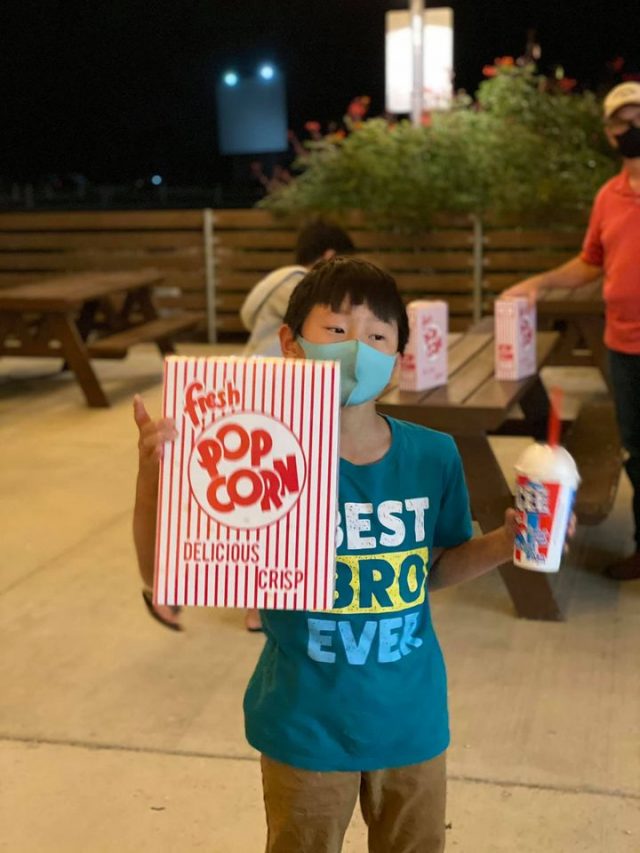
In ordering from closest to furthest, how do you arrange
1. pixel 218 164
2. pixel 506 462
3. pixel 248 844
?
pixel 248 844
pixel 506 462
pixel 218 164

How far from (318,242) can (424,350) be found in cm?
81

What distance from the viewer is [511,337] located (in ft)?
15.0

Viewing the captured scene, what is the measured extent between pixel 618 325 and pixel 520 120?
239 inches

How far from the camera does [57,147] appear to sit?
22281mm

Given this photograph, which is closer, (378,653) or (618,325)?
(378,653)

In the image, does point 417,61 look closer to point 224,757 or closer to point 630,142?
point 630,142

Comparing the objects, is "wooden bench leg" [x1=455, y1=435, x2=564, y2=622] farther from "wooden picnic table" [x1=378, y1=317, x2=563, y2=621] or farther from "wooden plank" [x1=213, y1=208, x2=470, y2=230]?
"wooden plank" [x1=213, y1=208, x2=470, y2=230]

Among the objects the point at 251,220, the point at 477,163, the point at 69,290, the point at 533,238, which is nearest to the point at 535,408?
the point at 69,290

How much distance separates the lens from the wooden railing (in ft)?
32.8

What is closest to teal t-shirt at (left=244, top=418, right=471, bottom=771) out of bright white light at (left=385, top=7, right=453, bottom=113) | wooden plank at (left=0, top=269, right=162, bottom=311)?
wooden plank at (left=0, top=269, right=162, bottom=311)

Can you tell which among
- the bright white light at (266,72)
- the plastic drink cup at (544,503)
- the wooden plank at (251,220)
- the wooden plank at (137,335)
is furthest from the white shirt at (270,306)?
the bright white light at (266,72)

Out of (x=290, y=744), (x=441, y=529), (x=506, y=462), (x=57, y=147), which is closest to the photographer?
(x=290, y=744)

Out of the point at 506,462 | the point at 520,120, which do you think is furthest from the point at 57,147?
the point at 506,462

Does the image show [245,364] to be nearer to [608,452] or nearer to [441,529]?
[441,529]
